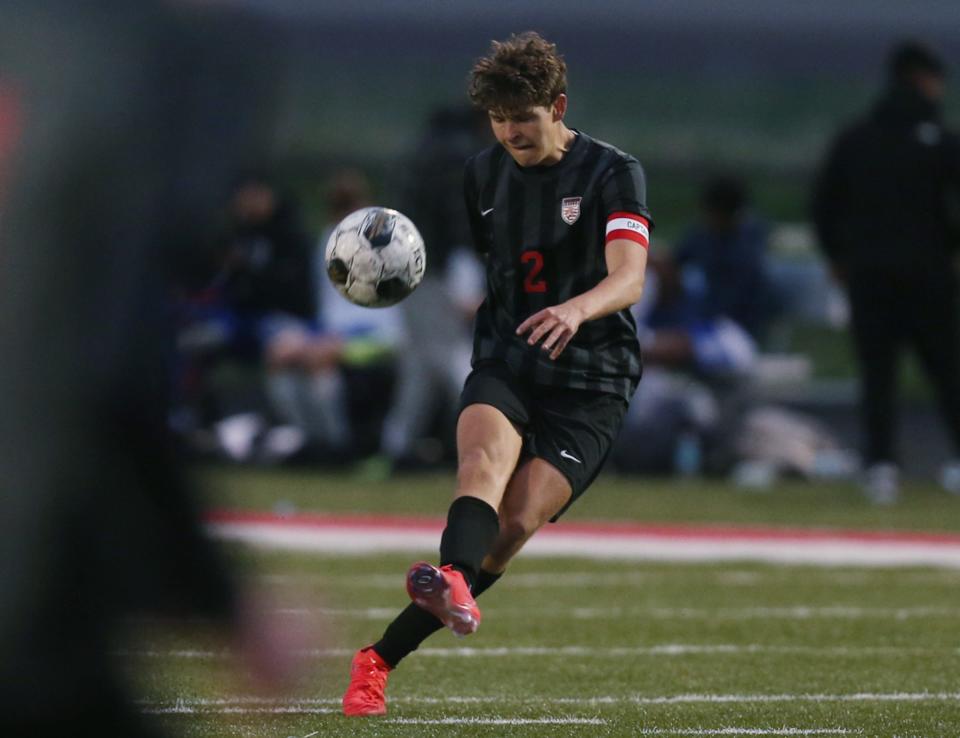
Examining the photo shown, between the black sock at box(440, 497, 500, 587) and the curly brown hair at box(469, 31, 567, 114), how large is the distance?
48.5 inches

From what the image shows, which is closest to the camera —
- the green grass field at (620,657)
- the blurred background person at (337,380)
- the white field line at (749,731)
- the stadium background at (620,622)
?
the stadium background at (620,622)

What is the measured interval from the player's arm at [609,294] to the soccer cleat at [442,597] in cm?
71

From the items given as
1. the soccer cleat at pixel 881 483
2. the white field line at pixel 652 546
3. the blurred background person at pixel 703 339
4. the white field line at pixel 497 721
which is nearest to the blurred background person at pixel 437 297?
the blurred background person at pixel 703 339

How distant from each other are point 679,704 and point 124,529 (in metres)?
3.45

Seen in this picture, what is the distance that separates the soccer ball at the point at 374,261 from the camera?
6184 mm

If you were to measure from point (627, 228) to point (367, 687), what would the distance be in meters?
1.62

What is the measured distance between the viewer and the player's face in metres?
6.11

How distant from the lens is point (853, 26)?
3097 centimetres

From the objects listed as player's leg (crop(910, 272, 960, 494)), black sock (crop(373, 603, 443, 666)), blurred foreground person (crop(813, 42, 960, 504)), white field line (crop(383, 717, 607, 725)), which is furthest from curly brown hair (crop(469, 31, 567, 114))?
player's leg (crop(910, 272, 960, 494))

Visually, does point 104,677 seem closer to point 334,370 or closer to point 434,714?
point 434,714

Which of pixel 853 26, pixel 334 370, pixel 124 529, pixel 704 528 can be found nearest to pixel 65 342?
pixel 124 529

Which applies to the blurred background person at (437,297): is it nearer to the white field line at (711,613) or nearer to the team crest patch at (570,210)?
the white field line at (711,613)

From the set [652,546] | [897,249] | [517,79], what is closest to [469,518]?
[517,79]

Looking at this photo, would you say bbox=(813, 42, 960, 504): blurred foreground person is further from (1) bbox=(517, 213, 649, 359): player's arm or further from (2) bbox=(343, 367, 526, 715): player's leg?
(2) bbox=(343, 367, 526, 715): player's leg
